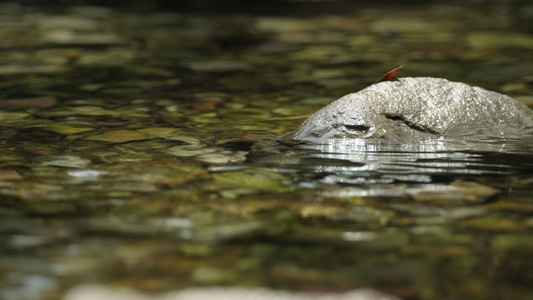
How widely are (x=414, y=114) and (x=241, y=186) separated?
891mm

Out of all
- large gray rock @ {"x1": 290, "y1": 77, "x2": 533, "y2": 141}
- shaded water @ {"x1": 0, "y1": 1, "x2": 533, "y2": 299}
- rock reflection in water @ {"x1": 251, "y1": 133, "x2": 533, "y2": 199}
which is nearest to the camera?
shaded water @ {"x1": 0, "y1": 1, "x2": 533, "y2": 299}

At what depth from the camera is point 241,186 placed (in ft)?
9.00

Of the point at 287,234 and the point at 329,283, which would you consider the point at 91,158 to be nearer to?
the point at 287,234

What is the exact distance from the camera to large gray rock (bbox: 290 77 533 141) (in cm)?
320

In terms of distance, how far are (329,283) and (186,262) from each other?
0.39 meters

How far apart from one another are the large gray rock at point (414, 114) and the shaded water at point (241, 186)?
0.26 ft

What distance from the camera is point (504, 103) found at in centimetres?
340

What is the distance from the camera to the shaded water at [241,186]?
2053 millimetres

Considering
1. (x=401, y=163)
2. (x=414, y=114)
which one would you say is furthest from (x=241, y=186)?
(x=414, y=114)

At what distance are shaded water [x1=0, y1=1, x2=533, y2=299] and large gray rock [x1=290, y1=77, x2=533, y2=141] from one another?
8 centimetres

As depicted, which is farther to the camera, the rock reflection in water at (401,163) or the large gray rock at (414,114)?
the large gray rock at (414,114)

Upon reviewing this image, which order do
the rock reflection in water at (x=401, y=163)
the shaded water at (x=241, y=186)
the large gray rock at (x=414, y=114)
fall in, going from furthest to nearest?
the large gray rock at (x=414, y=114), the rock reflection in water at (x=401, y=163), the shaded water at (x=241, y=186)

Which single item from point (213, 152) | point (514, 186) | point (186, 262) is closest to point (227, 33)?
point (213, 152)

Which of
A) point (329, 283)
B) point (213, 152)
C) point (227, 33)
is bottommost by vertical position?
point (329, 283)
